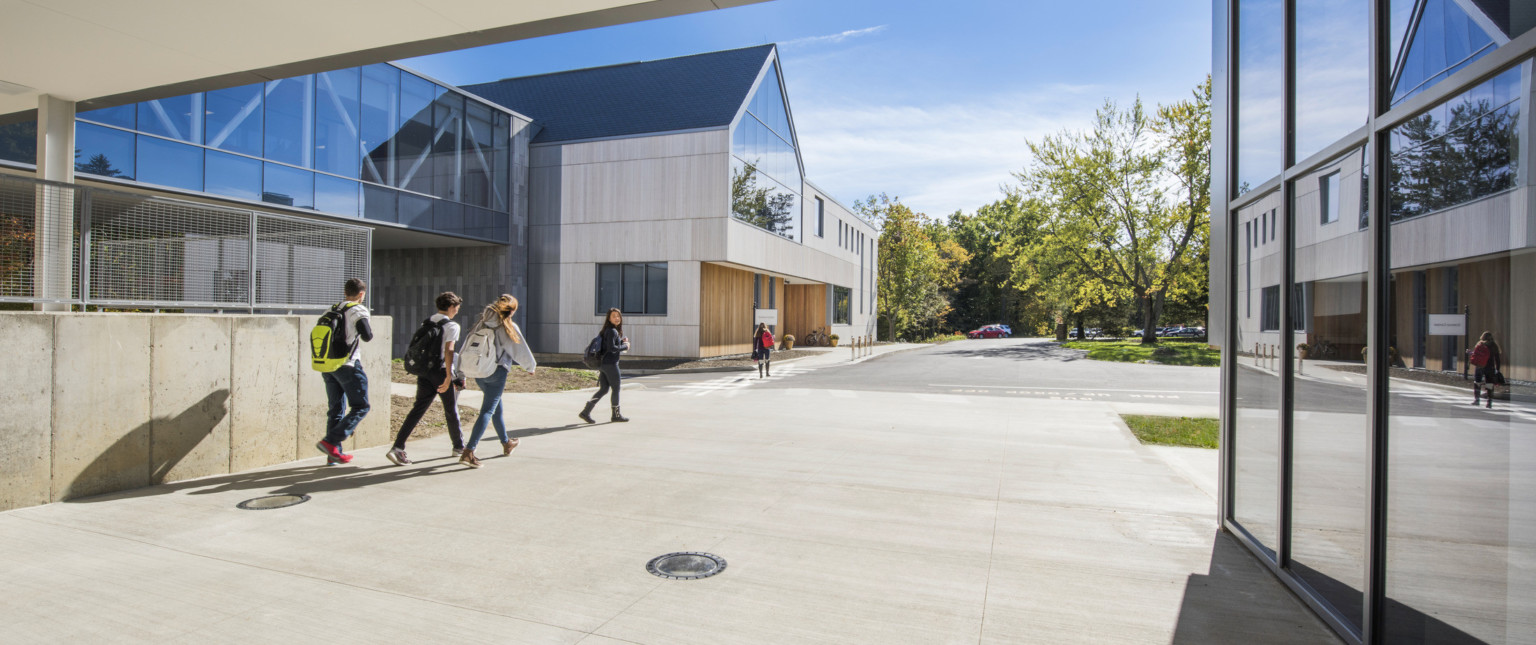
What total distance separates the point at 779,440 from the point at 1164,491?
4275mm

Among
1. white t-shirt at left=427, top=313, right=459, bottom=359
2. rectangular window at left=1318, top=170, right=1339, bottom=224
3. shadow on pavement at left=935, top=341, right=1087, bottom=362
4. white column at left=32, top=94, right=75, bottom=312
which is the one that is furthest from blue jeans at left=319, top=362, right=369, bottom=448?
shadow on pavement at left=935, top=341, right=1087, bottom=362

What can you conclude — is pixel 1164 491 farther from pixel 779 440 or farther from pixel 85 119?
pixel 85 119

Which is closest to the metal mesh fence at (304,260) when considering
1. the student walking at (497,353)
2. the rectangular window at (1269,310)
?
the student walking at (497,353)

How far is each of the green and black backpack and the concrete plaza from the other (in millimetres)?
1034

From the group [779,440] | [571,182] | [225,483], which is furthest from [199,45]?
[571,182]

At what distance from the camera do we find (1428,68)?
117 inches

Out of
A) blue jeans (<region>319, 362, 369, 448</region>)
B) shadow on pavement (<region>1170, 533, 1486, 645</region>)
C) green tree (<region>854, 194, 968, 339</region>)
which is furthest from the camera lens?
green tree (<region>854, 194, 968, 339</region>)

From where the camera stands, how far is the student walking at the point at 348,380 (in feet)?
22.8

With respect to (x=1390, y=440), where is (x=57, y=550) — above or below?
below

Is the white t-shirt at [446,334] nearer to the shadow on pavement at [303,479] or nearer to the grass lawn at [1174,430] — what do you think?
the shadow on pavement at [303,479]

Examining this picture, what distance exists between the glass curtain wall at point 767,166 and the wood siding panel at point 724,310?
2.29 meters

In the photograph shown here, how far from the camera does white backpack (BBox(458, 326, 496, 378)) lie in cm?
729

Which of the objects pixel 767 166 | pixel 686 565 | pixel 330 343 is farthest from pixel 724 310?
pixel 686 565

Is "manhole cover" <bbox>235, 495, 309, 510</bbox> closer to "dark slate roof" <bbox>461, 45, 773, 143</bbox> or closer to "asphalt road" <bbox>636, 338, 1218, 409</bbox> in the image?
"asphalt road" <bbox>636, 338, 1218, 409</bbox>
